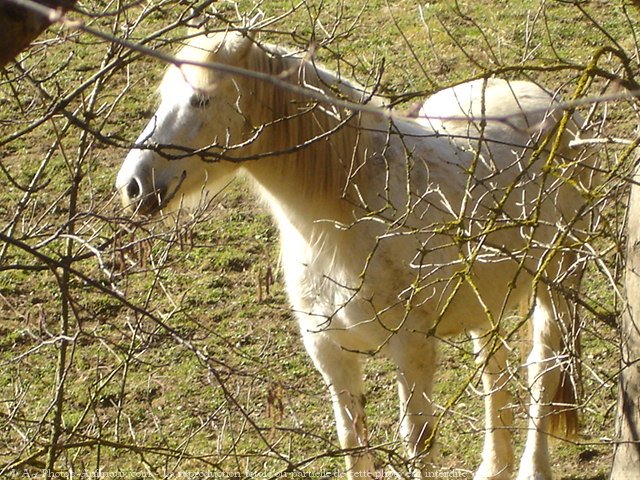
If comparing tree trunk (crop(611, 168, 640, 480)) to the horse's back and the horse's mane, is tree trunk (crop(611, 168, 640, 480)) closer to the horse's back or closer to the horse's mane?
Result: the horse's mane

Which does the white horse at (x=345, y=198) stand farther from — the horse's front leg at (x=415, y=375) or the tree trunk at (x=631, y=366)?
the tree trunk at (x=631, y=366)

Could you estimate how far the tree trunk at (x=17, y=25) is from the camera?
1730 mm

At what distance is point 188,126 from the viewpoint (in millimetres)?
3955

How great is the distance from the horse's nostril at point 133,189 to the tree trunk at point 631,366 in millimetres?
1826

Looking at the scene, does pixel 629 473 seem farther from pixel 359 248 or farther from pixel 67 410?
pixel 67 410

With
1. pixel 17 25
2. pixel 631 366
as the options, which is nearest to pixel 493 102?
pixel 631 366

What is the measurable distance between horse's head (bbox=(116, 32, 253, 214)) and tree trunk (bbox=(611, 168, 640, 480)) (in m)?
1.60

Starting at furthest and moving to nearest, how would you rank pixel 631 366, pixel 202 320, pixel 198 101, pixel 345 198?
pixel 202 320, pixel 345 198, pixel 198 101, pixel 631 366

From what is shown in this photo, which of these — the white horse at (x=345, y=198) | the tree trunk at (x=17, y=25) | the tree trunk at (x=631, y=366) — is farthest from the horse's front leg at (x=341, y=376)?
the tree trunk at (x=17, y=25)

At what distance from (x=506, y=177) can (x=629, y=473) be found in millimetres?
1804

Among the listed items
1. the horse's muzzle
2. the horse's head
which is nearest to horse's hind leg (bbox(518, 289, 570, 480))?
the horse's head

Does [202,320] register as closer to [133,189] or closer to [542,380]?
[542,380]

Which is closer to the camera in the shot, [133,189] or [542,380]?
[133,189]

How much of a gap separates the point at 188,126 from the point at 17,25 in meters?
2.21
